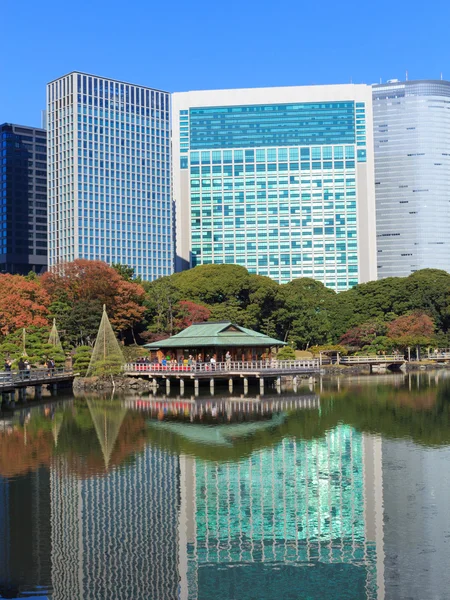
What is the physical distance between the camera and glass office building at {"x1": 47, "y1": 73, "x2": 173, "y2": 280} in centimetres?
12319

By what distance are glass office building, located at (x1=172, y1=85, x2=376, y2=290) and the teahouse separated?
3390 inches

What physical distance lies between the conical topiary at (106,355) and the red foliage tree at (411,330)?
116ft

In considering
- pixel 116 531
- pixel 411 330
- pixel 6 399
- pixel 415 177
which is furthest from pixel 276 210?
pixel 116 531

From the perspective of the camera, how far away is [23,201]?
15088 cm

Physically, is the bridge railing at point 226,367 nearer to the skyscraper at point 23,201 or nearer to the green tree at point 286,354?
the green tree at point 286,354

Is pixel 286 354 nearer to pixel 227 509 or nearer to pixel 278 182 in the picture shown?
pixel 227 509

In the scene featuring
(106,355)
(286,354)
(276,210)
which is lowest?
(286,354)

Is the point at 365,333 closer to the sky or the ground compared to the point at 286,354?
closer to the sky

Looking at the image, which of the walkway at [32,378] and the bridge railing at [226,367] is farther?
the bridge railing at [226,367]

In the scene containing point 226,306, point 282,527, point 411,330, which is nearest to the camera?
point 282,527

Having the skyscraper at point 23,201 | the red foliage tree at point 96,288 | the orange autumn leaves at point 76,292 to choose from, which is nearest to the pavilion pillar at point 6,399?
the orange autumn leaves at point 76,292

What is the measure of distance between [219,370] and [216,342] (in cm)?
253

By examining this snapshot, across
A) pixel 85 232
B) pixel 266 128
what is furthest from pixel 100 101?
pixel 266 128

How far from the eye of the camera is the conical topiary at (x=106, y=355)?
5412cm
